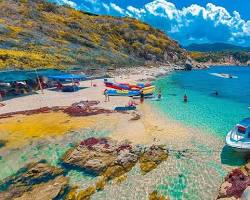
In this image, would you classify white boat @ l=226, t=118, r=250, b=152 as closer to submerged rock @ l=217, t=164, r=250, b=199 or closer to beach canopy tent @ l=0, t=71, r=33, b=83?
submerged rock @ l=217, t=164, r=250, b=199

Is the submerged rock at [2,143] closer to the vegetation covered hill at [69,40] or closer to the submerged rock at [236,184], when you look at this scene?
the submerged rock at [236,184]

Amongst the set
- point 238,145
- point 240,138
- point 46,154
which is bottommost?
point 46,154

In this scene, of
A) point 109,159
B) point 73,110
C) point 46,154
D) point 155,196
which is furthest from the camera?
point 73,110

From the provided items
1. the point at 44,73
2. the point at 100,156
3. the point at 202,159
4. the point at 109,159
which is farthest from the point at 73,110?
the point at 44,73

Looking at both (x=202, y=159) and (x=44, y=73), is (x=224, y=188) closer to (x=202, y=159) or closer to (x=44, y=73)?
(x=202, y=159)

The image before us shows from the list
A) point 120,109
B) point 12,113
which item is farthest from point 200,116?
point 12,113
